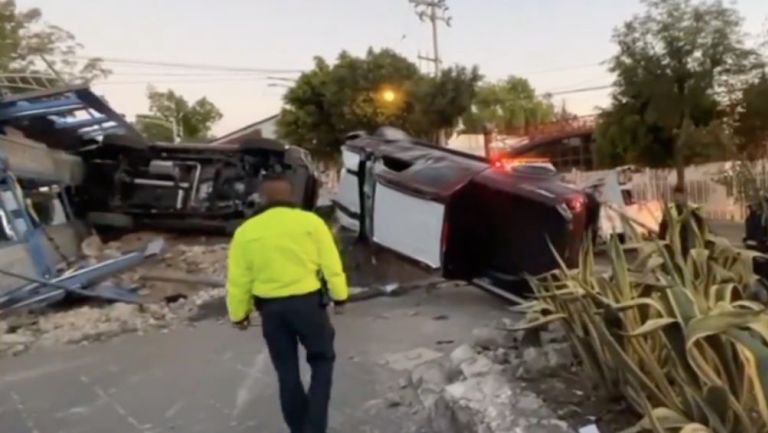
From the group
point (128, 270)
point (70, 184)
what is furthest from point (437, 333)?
point (70, 184)

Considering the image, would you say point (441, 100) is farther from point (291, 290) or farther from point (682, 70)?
point (291, 290)

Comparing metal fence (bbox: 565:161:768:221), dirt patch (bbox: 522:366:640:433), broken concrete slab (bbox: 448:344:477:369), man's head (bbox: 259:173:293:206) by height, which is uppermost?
man's head (bbox: 259:173:293:206)

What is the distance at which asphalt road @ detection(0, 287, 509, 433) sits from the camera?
17.1 feet

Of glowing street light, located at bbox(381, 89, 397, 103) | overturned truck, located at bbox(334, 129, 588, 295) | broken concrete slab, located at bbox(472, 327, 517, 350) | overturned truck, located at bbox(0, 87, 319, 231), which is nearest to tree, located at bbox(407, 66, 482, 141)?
glowing street light, located at bbox(381, 89, 397, 103)

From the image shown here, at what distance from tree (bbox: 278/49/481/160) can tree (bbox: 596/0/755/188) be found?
8404mm

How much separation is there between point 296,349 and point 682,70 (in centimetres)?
2380

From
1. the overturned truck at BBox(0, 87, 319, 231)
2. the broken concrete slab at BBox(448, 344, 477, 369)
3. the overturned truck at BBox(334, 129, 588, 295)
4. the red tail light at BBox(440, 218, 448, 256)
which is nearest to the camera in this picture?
the broken concrete slab at BBox(448, 344, 477, 369)

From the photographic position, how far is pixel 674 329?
296cm

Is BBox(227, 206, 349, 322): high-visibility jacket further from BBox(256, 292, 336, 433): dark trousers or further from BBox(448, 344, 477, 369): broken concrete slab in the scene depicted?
BBox(448, 344, 477, 369): broken concrete slab

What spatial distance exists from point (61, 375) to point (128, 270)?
189 inches

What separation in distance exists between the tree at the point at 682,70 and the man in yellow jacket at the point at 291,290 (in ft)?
73.0

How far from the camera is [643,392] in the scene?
3166 millimetres

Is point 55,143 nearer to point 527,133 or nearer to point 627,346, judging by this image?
point 627,346

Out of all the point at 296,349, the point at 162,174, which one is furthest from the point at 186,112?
the point at 296,349
